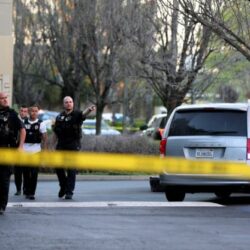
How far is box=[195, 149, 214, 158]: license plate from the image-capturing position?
1278 cm

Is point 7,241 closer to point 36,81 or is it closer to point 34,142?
point 34,142

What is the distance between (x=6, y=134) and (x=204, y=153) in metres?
3.18

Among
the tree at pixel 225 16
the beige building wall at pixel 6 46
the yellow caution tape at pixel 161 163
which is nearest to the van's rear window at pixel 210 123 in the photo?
the yellow caution tape at pixel 161 163

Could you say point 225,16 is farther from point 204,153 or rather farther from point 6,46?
point 204,153

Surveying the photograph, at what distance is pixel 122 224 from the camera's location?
411 inches

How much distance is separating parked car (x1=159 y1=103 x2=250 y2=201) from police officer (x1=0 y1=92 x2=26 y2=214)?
104 inches

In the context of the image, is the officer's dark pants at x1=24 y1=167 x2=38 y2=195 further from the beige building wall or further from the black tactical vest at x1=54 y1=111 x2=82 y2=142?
the beige building wall

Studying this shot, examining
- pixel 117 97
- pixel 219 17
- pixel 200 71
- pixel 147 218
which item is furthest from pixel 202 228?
pixel 117 97

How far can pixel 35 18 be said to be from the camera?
32.6 m

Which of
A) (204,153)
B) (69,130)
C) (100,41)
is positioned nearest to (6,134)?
(69,130)

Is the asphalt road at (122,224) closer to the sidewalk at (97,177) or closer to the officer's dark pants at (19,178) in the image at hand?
the officer's dark pants at (19,178)

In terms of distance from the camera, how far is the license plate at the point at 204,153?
12.8 m

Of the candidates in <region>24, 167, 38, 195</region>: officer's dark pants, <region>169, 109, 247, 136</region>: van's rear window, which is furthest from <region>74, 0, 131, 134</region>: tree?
<region>169, 109, 247, 136</region>: van's rear window

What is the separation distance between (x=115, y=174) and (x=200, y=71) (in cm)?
630
